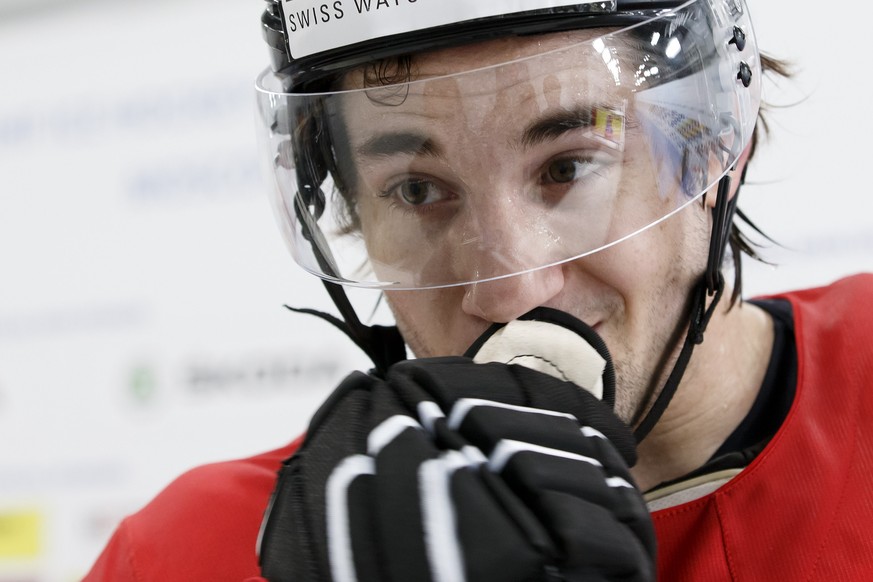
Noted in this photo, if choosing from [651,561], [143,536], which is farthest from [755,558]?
[143,536]

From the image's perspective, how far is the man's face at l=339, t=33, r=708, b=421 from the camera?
0.91 meters

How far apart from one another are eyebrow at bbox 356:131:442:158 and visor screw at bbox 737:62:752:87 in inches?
14.1

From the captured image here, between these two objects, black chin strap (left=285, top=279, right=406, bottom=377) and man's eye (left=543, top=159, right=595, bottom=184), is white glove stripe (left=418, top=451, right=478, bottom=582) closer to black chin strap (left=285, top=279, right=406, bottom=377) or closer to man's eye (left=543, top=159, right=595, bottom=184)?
man's eye (left=543, top=159, right=595, bottom=184)

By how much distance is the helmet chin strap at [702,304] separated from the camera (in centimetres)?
109

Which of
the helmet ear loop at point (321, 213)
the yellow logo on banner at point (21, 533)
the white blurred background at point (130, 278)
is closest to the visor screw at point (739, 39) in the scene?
the helmet ear loop at point (321, 213)

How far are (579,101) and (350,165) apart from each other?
0.26m

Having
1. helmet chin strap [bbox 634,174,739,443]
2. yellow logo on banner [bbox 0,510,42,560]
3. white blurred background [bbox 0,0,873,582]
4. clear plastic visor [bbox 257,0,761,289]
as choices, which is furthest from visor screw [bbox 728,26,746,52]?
yellow logo on banner [bbox 0,510,42,560]

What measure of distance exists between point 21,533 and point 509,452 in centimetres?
200

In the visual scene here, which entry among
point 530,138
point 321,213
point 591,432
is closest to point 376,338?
point 321,213

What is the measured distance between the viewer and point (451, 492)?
24.8 inches

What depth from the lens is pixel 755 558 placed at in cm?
98

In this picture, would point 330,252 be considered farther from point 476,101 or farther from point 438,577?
point 438,577

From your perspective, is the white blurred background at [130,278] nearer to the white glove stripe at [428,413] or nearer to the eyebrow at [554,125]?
the eyebrow at [554,125]

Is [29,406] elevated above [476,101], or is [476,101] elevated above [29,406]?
[476,101]
